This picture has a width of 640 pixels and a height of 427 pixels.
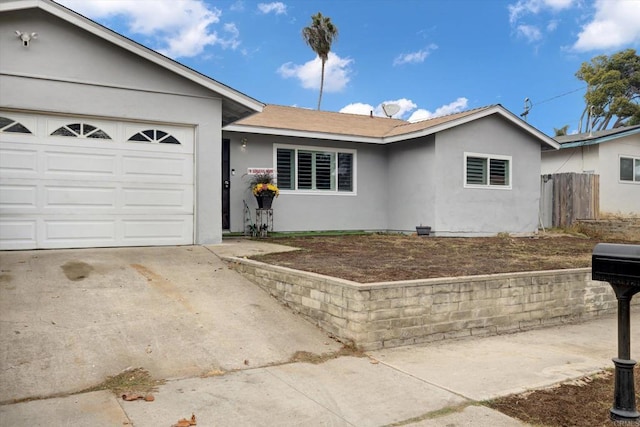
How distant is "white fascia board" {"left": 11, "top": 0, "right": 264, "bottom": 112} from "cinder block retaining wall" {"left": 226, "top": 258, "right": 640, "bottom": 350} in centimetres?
390

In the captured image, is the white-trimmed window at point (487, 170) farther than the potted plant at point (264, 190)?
Yes

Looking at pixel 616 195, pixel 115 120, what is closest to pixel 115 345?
pixel 115 120

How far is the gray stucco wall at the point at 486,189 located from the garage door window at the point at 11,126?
9728 mm

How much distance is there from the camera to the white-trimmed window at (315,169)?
1373cm

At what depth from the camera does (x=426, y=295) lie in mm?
5922

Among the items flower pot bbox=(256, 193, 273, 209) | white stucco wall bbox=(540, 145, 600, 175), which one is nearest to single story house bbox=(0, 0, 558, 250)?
flower pot bbox=(256, 193, 273, 209)

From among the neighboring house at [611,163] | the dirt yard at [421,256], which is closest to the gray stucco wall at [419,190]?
the dirt yard at [421,256]

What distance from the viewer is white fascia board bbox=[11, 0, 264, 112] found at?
826 cm

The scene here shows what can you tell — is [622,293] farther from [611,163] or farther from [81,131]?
[611,163]

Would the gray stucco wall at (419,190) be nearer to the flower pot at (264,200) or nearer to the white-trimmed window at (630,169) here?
the flower pot at (264,200)

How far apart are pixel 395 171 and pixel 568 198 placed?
642 centimetres

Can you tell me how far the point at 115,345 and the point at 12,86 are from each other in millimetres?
5653

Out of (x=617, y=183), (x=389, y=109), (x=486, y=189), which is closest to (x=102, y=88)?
(x=486, y=189)

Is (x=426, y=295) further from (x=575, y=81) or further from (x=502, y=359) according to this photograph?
(x=575, y=81)
